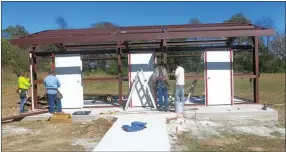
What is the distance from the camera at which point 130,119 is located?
9938 mm

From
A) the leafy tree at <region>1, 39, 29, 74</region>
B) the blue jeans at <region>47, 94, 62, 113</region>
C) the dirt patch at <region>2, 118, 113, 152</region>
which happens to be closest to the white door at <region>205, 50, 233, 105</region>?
the dirt patch at <region>2, 118, 113, 152</region>

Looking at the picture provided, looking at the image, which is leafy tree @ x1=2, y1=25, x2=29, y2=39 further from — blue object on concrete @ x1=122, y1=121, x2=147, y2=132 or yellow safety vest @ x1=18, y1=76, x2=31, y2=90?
blue object on concrete @ x1=122, y1=121, x2=147, y2=132

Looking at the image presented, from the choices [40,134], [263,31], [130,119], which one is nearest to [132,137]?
[130,119]

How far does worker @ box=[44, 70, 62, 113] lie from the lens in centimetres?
1170

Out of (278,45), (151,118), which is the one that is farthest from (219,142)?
(278,45)

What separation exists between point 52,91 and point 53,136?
3.24 metres

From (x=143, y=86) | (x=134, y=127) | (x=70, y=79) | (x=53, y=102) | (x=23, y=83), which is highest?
(x=70, y=79)

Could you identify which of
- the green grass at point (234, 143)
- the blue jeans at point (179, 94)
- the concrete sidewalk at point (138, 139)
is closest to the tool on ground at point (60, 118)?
the concrete sidewalk at point (138, 139)

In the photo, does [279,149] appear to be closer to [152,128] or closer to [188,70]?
[152,128]

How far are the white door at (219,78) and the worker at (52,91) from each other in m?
5.39

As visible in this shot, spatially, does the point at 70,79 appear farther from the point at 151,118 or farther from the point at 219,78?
the point at 219,78

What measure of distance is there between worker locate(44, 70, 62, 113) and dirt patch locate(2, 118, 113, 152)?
1093 millimetres

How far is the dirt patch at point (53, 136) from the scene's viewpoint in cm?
762

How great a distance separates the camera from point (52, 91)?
38.5 feet
